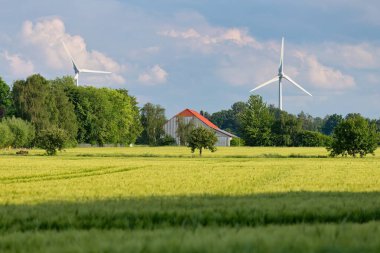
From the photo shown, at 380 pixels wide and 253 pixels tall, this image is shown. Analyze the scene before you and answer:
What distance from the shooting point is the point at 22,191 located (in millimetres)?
24359

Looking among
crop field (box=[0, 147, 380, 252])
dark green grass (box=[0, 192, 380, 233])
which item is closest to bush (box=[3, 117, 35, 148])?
crop field (box=[0, 147, 380, 252])

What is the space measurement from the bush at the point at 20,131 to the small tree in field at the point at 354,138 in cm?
6337

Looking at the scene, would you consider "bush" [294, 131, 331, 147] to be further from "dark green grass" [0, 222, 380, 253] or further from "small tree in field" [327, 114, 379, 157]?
"dark green grass" [0, 222, 380, 253]

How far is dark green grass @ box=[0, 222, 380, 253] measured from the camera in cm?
891

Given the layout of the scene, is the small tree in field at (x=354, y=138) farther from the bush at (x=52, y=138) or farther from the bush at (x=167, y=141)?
the bush at (x=167, y=141)

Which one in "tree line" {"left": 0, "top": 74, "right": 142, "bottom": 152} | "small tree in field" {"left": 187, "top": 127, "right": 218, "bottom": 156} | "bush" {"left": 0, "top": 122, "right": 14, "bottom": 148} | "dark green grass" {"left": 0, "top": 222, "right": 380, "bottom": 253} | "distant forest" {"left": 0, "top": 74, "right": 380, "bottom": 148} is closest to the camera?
"dark green grass" {"left": 0, "top": 222, "right": 380, "bottom": 253}

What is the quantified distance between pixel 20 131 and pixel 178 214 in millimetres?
107136

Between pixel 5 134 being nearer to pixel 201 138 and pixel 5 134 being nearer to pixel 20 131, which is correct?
pixel 20 131

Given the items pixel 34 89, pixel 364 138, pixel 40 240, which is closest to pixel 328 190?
pixel 40 240

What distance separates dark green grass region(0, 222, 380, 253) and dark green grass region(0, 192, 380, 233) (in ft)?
9.56

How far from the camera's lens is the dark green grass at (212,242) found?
891 cm

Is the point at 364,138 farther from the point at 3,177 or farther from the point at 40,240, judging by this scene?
the point at 40,240

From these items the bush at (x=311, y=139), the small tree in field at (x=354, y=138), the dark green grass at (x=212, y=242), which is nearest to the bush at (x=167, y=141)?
the bush at (x=311, y=139)

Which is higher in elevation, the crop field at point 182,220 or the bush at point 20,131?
the bush at point 20,131
